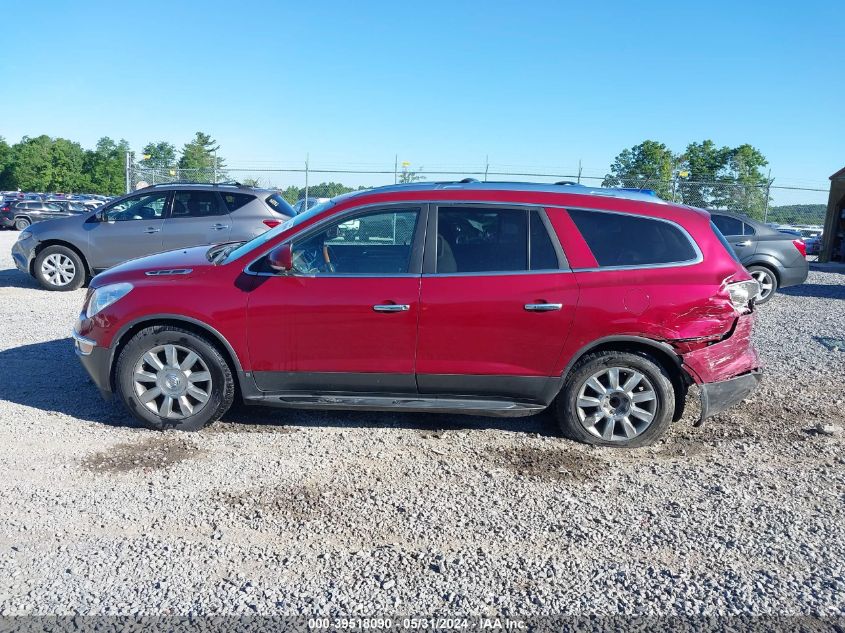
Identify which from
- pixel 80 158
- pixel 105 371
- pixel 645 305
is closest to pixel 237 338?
pixel 105 371

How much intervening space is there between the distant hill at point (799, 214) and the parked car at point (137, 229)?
18021 millimetres

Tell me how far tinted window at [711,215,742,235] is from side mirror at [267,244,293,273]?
31.2 ft

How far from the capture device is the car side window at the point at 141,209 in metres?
10.7

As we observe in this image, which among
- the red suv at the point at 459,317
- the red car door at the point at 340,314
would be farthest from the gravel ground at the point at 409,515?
the red car door at the point at 340,314

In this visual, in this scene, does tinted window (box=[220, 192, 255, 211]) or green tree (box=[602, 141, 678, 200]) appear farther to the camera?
green tree (box=[602, 141, 678, 200])

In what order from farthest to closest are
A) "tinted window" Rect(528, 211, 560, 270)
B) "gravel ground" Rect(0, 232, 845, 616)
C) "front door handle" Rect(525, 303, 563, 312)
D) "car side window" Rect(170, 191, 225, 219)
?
"car side window" Rect(170, 191, 225, 219)
"tinted window" Rect(528, 211, 560, 270)
"front door handle" Rect(525, 303, 563, 312)
"gravel ground" Rect(0, 232, 845, 616)

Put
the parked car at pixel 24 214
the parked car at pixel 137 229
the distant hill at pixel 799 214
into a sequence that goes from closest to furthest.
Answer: the parked car at pixel 137 229 → the distant hill at pixel 799 214 → the parked car at pixel 24 214

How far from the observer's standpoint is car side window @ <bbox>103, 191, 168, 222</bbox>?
1072 centimetres

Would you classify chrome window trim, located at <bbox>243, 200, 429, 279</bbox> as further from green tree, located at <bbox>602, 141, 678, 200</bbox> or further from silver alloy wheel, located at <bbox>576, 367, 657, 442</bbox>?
green tree, located at <bbox>602, 141, 678, 200</bbox>

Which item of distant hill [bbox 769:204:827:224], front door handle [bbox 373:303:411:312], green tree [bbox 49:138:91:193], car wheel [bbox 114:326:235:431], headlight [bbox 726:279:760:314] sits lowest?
car wheel [bbox 114:326:235:431]

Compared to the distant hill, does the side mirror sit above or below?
below

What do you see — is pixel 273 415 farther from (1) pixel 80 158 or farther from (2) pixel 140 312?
(1) pixel 80 158

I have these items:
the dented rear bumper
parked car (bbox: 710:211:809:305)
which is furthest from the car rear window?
the dented rear bumper

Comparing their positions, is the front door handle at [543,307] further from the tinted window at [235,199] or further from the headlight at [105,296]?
the tinted window at [235,199]
